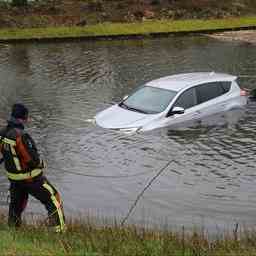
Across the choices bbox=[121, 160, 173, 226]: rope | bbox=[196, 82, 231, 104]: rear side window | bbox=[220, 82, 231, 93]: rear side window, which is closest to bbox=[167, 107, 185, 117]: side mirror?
bbox=[196, 82, 231, 104]: rear side window

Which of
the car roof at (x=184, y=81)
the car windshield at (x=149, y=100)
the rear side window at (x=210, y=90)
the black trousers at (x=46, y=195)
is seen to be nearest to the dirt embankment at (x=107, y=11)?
the car roof at (x=184, y=81)

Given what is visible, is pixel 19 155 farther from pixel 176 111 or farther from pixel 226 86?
pixel 226 86

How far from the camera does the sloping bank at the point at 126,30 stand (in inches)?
1598

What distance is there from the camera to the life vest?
9.66 m

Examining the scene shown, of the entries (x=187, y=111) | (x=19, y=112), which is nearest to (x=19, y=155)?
(x=19, y=112)

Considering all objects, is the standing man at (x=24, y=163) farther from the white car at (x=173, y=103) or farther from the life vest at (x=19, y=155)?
the white car at (x=173, y=103)

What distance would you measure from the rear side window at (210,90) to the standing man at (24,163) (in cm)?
953

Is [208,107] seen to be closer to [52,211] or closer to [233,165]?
[233,165]

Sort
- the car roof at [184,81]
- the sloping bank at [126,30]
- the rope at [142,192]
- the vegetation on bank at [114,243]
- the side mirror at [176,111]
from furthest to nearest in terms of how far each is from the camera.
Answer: the sloping bank at [126,30] < the car roof at [184,81] < the side mirror at [176,111] < the rope at [142,192] < the vegetation on bank at [114,243]

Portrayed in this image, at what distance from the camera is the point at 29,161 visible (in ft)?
31.8

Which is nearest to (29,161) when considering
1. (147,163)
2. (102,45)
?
(147,163)

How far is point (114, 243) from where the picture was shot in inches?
339

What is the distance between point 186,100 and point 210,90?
1.18 metres

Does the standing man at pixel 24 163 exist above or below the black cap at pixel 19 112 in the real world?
below
